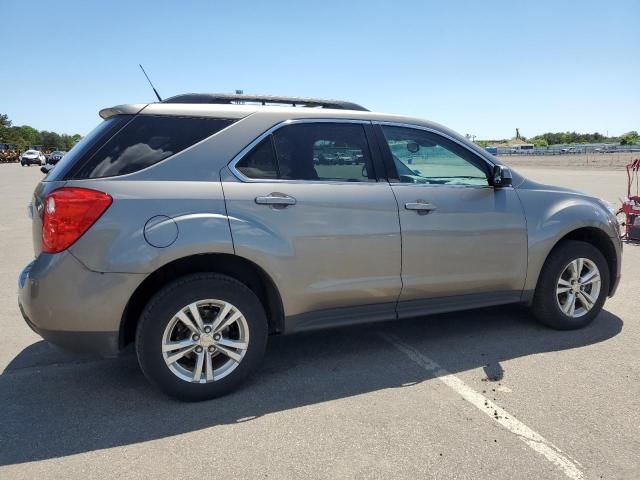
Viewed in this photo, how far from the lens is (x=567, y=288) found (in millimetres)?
4305

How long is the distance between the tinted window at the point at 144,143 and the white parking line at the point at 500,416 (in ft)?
7.25

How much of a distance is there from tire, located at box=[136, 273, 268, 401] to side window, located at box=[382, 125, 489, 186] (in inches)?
58.8

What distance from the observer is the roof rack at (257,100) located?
3.46m

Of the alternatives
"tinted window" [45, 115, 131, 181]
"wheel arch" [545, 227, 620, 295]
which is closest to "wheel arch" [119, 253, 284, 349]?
"tinted window" [45, 115, 131, 181]

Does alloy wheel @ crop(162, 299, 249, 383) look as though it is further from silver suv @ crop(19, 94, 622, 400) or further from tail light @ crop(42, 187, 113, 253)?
tail light @ crop(42, 187, 113, 253)

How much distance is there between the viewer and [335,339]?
420cm

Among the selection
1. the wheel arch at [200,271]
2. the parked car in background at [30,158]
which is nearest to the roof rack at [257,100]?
the wheel arch at [200,271]

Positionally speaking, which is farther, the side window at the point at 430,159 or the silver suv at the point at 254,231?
the side window at the point at 430,159

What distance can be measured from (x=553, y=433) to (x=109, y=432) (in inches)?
97.1

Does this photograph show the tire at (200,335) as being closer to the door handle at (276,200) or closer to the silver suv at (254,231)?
the silver suv at (254,231)

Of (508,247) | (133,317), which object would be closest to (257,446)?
(133,317)

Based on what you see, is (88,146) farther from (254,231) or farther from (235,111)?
(254,231)

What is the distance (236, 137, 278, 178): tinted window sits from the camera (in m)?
3.20

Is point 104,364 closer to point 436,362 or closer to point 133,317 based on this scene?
point 133,317
